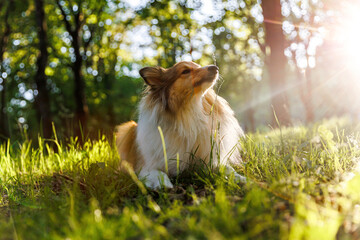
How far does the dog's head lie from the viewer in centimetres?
425

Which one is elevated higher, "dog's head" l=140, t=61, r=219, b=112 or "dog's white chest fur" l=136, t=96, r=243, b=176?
"dog's head" l=140, t=61, r=219, b=112

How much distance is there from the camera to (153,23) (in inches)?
640

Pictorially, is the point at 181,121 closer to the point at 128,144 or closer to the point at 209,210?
the point at 128,144

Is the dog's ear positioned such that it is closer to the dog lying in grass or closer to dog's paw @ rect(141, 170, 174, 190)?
the dog lying in grass

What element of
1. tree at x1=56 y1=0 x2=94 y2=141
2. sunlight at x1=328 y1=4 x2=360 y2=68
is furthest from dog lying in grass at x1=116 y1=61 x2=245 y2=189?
tree at x1=56 y1=0 x2=94 y2=141

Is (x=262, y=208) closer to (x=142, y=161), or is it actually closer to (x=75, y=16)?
(x=142, y=161)

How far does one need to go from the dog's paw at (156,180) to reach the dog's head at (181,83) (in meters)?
0.97

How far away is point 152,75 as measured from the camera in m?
4.41

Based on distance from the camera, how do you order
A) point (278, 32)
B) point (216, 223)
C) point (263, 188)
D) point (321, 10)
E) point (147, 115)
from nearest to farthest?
point (216, 223) < point (263, 188) < point (147, 115) < point (278, 32) < point (321, 10)

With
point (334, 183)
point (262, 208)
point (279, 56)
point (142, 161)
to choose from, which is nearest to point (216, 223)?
point (262, 208)

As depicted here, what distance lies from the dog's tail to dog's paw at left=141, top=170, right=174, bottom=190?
1.03m

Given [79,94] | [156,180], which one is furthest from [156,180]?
[79,94]

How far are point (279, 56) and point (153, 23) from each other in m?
9.53

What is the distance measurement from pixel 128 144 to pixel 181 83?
157 centimetres
